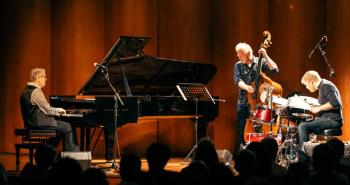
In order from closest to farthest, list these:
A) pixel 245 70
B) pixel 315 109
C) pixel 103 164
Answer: pixel 315 109 < pixel 103 164 < pixel 245 70

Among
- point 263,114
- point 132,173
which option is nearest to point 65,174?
point 132,173

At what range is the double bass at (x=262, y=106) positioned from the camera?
9.42 metres

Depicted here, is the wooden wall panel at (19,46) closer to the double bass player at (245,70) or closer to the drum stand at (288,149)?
the double bass player at (245,70)

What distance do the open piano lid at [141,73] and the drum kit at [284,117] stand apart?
104cm

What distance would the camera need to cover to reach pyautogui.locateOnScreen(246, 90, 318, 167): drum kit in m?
9.23

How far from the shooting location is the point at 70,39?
1074cm

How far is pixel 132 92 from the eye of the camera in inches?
389

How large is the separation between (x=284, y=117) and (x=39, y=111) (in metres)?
3.40

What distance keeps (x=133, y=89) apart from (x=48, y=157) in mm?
5078

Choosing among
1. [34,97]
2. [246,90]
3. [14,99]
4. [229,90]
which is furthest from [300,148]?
[14,99]

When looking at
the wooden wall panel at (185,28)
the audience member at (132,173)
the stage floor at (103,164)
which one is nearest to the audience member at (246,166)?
the audience member at (132,173)

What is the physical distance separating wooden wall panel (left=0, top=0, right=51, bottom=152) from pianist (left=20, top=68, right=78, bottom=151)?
6.42ft

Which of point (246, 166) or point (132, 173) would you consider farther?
point (246, 166)

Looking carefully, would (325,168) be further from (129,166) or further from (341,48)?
(341,48)
